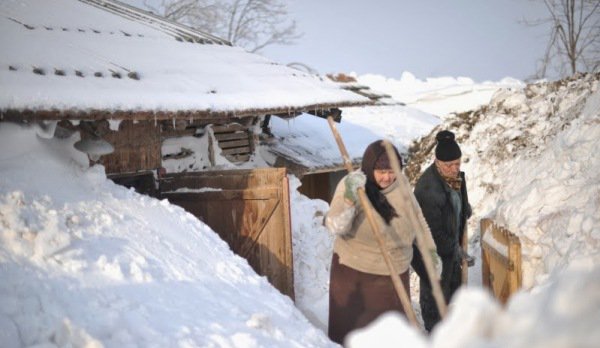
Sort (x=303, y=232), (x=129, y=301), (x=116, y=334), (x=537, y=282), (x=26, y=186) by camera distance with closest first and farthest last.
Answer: (x=116, y=334) < (x=129, y=301) < (x=26, y=186) < (x=537, y=282) < (x=303, y=232)

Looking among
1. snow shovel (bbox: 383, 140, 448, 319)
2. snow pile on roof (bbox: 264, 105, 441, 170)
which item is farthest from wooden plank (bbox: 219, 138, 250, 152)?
snow shovel (bbox: 383, 140, 448, 319)

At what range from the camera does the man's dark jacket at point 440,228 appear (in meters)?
5.29

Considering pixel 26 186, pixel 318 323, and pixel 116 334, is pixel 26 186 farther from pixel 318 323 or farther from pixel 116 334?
pixel 318 323

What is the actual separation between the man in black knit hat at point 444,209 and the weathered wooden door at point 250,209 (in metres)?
1.60

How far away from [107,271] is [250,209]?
→ 2586 millimetres

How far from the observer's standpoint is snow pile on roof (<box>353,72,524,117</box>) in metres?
17.5

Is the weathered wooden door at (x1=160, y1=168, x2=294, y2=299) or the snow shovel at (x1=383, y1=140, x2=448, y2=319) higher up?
the snow shovel at (x1=383, y1=140, x2=448, y2=319)

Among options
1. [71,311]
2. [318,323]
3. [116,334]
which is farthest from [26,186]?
[318,323]

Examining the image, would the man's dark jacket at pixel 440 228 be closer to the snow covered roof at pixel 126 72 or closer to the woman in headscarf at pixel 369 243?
the woman in headscarf at pixel 369 243

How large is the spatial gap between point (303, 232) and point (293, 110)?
170cm

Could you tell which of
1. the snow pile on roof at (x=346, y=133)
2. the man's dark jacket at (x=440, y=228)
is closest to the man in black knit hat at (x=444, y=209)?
the man's dark jacket at (x=440, y=228)

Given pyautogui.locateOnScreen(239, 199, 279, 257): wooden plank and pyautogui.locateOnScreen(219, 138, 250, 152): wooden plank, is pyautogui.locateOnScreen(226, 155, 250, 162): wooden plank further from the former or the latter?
pyautogui.locateOnScreen(239, 199, 279, 257): wooden plank

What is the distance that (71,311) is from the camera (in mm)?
3369

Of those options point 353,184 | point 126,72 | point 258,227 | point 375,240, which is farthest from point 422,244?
point 126,72
